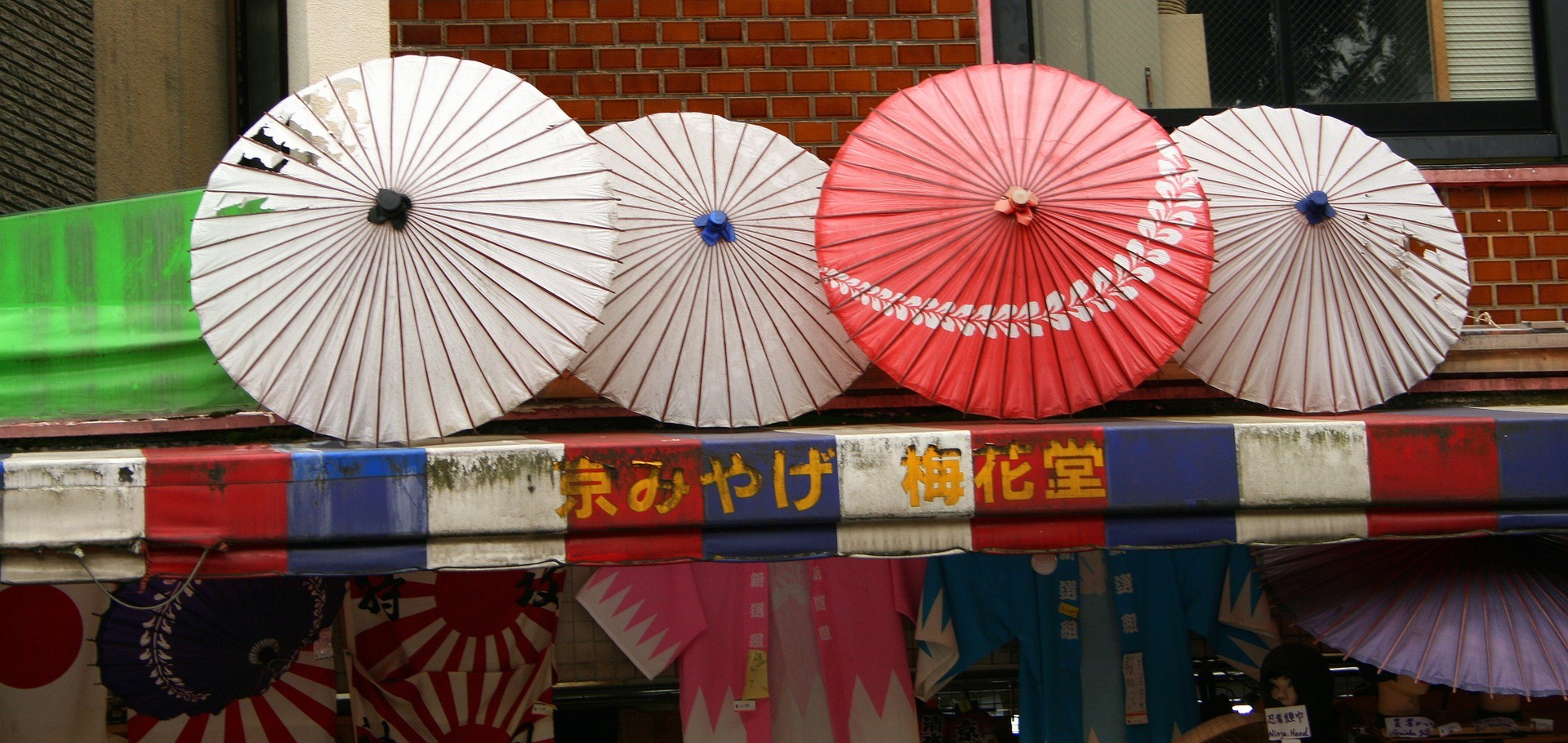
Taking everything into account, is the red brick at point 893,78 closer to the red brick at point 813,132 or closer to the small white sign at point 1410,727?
the red brick at point 813,132

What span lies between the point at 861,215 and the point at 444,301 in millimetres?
1323

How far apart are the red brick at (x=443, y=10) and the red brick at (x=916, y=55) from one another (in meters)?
1.80

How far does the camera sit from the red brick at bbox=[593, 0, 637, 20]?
527 centimetres

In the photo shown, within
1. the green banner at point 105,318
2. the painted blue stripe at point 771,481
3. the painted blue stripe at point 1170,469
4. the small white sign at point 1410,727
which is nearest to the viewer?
the painted blue stripe at point 771,481

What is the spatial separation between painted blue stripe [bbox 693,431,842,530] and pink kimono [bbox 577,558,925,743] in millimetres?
1377

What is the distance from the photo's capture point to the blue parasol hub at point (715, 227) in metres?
4.33

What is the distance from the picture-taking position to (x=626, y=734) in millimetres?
5355

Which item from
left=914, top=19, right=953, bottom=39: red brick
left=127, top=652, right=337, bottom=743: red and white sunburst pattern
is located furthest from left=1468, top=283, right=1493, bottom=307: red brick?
left=127, top=652, right=337, bottom=743: red and white sunburst pattern

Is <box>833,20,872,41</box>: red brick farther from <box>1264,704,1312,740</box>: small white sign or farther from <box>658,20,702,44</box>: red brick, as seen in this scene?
<box>1264,704,1312,740</box>: small white sign

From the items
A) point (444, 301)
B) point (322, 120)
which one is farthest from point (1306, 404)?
point (322, 120)

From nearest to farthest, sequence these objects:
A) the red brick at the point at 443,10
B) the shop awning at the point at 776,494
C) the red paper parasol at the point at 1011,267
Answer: the shop awning at the point at 776,494 → the red paper parasol at the point at 1011,267 → the red brick at the point at 443,10

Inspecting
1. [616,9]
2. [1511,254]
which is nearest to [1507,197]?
[1511,254]

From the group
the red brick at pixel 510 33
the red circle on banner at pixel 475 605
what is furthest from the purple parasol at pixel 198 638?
the red brick at pixel 510 33

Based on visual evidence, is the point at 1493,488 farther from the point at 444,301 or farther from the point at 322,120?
the point at 322,120
